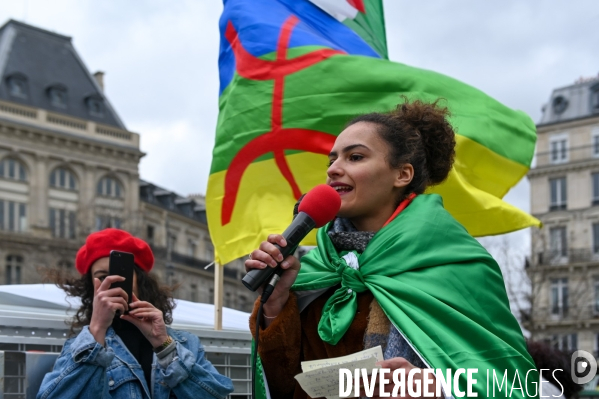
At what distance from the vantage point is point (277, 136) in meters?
6.97

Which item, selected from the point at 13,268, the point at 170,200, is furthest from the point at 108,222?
the point at 170,200

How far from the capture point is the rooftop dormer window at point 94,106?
50.6 m

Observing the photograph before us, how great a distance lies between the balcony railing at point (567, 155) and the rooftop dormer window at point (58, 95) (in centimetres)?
2724

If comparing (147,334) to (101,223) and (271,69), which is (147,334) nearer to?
(271,69)

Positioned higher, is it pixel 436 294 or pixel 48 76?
pixel 48 76

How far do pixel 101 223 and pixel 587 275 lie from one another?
25.9 m

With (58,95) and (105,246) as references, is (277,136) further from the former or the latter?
(58,95)

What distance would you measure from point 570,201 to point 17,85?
31183 mm

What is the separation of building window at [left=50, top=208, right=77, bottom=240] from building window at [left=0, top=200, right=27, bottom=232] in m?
1.45

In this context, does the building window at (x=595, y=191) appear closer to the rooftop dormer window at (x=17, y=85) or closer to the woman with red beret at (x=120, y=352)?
the rooftop dormer window at (x=17, y=85)

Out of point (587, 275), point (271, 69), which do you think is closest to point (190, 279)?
point (587, 275)

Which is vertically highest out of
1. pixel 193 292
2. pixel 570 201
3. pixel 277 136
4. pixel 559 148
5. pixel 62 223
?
pixel 559 148

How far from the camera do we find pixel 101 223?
43250mm

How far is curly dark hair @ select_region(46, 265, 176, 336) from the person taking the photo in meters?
4.83
